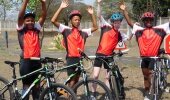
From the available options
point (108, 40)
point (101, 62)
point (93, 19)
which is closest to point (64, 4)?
point (93, 19)

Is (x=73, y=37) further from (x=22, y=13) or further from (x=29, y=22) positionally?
(x=22, y=13)

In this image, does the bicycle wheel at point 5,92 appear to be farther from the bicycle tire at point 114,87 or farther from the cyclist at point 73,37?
the bicycle tire at point 114,87

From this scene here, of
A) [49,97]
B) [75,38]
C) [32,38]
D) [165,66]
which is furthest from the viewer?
[165,66]

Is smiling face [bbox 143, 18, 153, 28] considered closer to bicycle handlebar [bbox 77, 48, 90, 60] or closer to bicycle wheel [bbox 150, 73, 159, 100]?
bicycle wheel [bbox 150, 73, 159, 100]

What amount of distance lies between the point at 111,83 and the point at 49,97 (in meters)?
1.64

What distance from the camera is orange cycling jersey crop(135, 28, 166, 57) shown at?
28.2 feet

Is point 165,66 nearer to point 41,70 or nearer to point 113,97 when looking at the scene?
point 113,97

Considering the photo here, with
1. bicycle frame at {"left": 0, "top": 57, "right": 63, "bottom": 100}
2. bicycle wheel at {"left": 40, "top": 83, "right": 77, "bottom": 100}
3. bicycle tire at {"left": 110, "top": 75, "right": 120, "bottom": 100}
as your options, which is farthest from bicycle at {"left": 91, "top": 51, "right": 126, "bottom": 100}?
bicycle frame at {"left": 0, "top": 57, "right": 63, "bottom": 100}

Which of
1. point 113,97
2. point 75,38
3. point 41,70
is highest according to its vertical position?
point 75,38

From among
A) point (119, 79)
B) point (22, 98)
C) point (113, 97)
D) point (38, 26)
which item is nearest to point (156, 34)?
point (119, 79)

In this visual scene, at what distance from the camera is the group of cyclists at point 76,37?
295 inches

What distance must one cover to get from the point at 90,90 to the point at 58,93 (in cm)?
68

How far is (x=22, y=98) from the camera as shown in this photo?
7.36 metres

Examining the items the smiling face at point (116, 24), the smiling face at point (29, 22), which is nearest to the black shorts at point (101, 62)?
the smiling face at point (116, 24)
